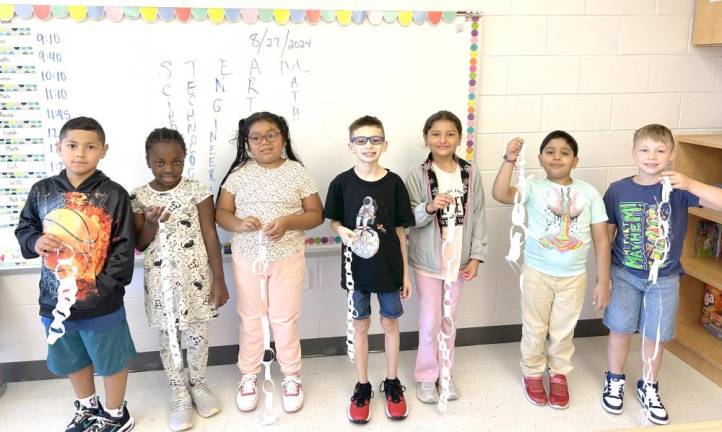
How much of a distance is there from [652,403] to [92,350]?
2.29 metres

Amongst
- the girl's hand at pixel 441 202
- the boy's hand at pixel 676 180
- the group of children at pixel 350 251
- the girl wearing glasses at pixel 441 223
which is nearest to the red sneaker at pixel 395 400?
the group of children at pixel 350 251

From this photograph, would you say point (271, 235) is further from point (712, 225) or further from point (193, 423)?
point (712, 225)

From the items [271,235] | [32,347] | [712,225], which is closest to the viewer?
[271,235]

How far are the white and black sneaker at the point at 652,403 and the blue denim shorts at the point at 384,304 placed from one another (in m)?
1.14

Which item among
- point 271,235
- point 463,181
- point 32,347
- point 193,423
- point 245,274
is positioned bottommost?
point 193,423

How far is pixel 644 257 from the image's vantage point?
7.95ft

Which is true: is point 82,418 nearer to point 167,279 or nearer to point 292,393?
point 167,279

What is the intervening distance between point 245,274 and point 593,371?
1.74 m

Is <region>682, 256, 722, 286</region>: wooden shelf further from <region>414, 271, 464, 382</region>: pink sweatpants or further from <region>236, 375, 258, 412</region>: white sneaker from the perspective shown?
<region>236, 375, 258, 412</region>: white sneaker

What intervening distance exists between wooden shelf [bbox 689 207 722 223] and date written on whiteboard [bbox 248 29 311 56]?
78.8 inches

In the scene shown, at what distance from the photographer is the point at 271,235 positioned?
2299 mm

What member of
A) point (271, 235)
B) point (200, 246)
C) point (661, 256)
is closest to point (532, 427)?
point (661, 256)

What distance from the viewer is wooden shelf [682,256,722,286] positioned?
2.78m


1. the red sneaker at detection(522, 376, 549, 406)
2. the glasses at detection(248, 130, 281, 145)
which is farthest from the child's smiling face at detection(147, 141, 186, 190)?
the red sneaker at detection(522, 376, 549, 406)
